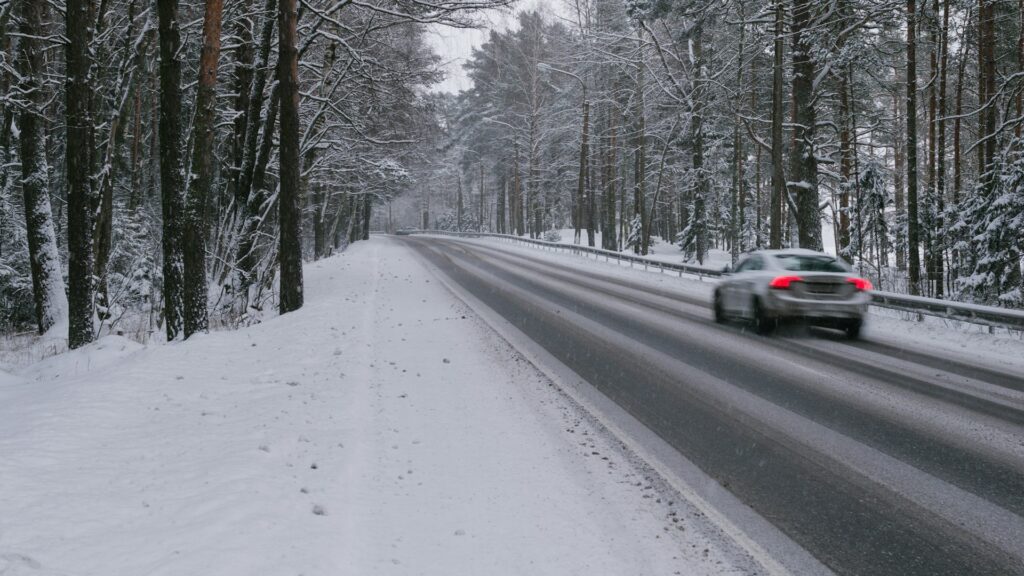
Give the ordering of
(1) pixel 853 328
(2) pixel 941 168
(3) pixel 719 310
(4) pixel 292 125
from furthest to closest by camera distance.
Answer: (2) pixel 941 168, (4) pixel 292 125, (3) pixel 719 310, (1) pixel 853 328

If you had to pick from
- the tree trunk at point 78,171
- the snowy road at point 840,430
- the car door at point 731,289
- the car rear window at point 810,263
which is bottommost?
the snowy road at point 840,430

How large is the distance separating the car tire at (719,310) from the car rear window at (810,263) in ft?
5.41

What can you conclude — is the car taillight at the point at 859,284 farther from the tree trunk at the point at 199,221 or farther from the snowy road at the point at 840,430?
the tree trunk at the point at 199,221

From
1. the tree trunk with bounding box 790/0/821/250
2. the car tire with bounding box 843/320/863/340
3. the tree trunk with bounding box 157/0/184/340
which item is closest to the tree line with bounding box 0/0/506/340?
the tree trunk with bounding box 157/0/184/340

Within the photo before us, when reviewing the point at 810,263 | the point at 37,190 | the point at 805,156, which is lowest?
the point at 810,263

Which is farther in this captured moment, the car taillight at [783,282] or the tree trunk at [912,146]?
the tree trunk at [912,146]

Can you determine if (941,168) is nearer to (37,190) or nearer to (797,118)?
(797,118)

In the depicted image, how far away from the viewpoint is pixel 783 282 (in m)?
10.3

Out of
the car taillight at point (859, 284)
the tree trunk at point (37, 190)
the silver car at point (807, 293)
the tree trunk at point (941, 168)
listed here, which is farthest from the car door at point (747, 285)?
the tree trunk at point (37, 190)

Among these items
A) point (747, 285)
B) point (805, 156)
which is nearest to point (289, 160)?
point (747, 285)

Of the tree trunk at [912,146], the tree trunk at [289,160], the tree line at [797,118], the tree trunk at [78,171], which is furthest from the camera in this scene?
the tree trunk at [912,146]

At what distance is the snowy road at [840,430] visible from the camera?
3.61m

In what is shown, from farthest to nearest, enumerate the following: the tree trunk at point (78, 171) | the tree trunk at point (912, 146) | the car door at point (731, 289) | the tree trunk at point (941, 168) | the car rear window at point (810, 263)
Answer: the tree trunk at point (941, 168)
the tree trunk at point (912, 146)
the car door at point (731, 289)
the tree trunk at point (78, 171)
the car rear window at point (810, 263)

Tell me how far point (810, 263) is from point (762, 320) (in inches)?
51.5
